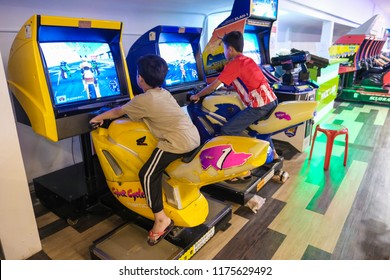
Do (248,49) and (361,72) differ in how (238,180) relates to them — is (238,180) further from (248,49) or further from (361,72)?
(361,72)

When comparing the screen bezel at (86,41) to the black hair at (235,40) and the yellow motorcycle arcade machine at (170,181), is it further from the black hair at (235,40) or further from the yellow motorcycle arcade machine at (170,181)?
the black hair at (235,40)

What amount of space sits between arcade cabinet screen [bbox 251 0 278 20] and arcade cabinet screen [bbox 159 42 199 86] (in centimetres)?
87

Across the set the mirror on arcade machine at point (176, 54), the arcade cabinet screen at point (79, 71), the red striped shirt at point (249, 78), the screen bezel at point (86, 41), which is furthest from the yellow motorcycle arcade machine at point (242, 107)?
the arcade cabinet screen at point (79, 71)

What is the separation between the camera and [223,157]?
157 centimetres

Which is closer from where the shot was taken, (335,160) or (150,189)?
(150,189)

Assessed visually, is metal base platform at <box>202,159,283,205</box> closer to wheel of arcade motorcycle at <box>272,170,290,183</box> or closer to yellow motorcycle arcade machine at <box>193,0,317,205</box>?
yellow motorcycle arcade machine at <box>193,0,317,205</box>

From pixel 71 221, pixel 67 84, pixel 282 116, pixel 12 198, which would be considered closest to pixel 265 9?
pixel 282 116

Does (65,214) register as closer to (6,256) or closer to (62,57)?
(6,256)

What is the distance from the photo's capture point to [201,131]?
288 centimetres

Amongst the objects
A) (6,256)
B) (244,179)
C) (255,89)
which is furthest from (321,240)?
(6,256)

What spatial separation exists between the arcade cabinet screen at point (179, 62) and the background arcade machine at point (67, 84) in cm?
67

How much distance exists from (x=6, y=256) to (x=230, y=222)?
158cm

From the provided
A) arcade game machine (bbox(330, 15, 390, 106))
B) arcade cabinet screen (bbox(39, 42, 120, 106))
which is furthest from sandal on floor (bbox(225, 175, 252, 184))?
arcade game machine (bbox(330, 15, 390, 106))

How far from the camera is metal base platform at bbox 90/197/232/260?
181cm
